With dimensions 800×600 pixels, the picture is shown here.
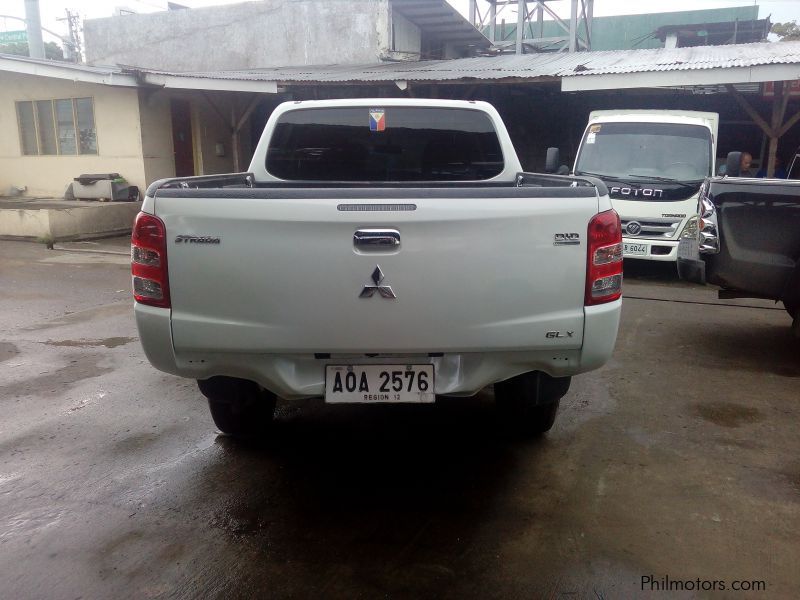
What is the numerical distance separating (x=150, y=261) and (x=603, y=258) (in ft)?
6.32

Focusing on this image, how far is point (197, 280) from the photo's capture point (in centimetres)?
276

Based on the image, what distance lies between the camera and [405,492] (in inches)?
127

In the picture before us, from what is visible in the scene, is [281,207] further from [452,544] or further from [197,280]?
[452,544]

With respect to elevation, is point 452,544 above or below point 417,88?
below

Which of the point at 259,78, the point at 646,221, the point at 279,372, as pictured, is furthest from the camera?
the point at 259,78

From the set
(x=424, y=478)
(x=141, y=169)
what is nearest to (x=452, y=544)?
(x=424, y=478)

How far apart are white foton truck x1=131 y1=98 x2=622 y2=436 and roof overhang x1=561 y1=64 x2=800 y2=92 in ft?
28.5

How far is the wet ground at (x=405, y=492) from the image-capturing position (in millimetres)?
2572

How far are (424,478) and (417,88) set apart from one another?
37.4 ft

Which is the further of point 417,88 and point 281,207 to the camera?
point 417,88

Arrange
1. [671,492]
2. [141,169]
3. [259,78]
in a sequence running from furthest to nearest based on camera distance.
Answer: [141,169] → [259,78] → [671,492]

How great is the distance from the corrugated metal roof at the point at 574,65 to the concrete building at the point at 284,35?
509cm

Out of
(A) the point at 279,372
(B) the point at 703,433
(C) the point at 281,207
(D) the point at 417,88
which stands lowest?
(B) the point at 703,433

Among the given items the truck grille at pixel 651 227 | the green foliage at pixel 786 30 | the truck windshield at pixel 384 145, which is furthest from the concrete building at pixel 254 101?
the green foliage at pixel 786 30
